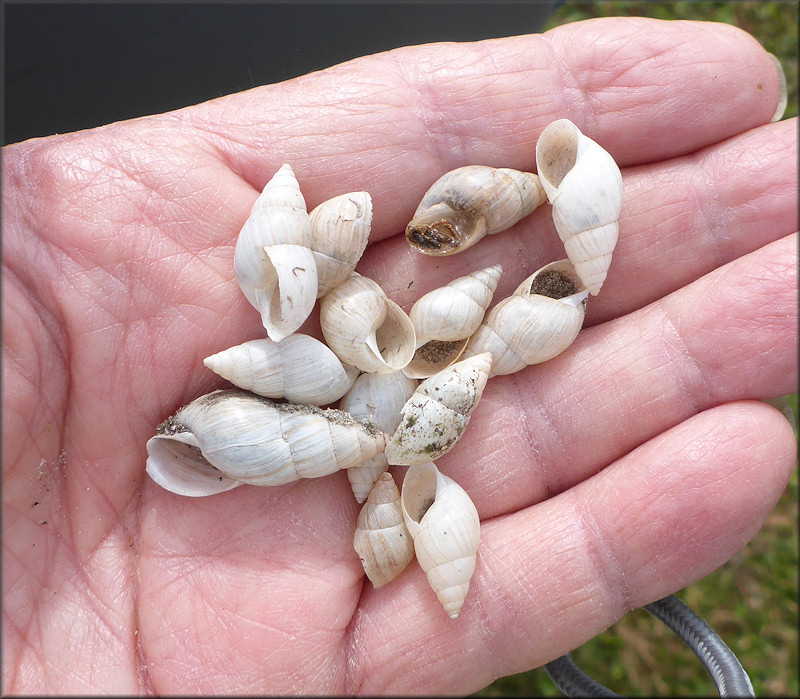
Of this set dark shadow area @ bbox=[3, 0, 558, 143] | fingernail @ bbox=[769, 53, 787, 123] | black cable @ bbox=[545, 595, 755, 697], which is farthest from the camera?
dark shadow area @ bbox=[3, 0, 558, 143]

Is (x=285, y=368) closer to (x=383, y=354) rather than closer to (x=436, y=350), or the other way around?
(x=383, y=354)

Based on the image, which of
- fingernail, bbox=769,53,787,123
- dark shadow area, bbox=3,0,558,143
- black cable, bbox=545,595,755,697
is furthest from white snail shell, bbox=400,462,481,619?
dark shadow area, bbox=3,0,558,143

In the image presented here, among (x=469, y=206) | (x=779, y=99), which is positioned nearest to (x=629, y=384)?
(x=469, y=206)

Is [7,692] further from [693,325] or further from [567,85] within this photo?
[567,85]

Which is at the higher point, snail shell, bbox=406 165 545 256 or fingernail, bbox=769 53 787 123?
fingernail, bbox=769 53 787 123

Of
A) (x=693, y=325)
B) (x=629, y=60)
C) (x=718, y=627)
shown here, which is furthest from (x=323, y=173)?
(x=718, y=627)

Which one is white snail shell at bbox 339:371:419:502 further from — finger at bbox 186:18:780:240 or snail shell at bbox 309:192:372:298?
finger at bbox 186:18:780:240
